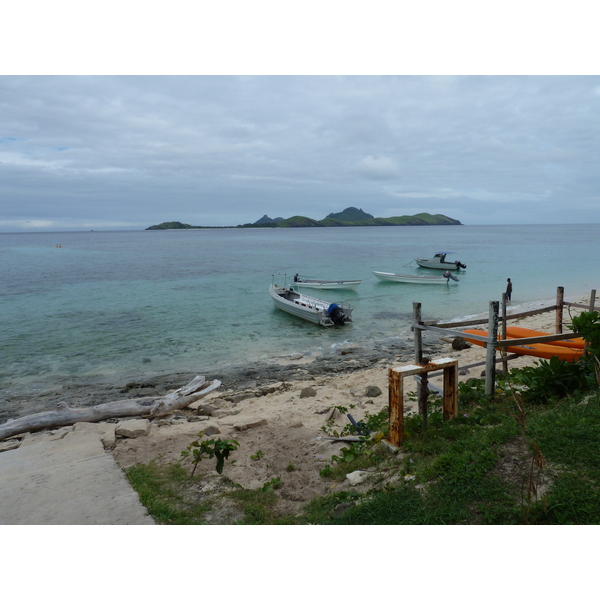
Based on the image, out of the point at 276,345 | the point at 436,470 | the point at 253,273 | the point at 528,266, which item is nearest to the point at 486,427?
the point at 436,470

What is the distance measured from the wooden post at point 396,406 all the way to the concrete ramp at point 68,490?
338 centimetres

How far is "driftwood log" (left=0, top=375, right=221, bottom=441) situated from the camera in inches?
384

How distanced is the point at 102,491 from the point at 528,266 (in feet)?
186

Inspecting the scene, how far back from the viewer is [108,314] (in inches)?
1028

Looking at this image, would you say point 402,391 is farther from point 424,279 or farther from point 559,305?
point 424,279

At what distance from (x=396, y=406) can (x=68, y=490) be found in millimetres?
4796

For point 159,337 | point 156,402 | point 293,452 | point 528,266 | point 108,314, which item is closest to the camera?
point 293,452

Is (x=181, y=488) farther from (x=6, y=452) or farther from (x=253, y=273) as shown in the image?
(x=253, y=273)

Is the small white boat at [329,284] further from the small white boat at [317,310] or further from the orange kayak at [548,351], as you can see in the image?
the orange kayak at [548,351]

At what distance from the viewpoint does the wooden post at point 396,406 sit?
577cm

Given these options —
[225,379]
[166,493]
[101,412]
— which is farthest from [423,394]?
[225,379]

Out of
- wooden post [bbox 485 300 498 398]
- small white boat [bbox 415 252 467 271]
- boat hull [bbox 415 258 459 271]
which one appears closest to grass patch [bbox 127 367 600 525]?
wooden post [bbox 485 300 498 398]

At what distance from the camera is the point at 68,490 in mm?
5793

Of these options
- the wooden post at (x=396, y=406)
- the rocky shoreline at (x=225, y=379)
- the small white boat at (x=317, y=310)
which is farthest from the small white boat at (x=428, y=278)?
the wooden post at (x=396, y=406)
